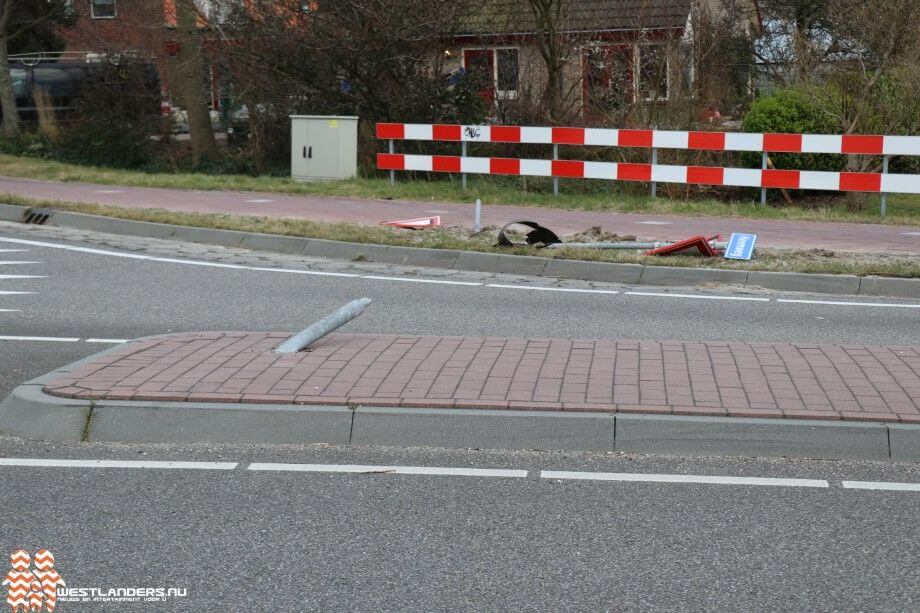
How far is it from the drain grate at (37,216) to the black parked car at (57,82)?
38.4ft

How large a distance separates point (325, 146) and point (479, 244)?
323 inches

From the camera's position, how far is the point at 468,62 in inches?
1001

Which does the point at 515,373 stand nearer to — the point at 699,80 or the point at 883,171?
the point at 883,171

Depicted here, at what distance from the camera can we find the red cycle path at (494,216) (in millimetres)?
13773

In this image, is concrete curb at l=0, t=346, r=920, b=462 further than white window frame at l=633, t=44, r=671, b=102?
No

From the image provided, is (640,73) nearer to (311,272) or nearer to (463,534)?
(311,272)

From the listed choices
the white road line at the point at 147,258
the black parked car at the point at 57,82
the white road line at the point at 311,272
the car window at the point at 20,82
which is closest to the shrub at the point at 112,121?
the black parked car at the point at 57,82

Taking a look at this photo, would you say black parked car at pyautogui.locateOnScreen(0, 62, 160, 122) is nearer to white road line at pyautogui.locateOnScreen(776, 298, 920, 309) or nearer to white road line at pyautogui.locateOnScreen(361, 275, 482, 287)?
white road line at pyautogui.locateOnScreen(361, 275, 482, 287)

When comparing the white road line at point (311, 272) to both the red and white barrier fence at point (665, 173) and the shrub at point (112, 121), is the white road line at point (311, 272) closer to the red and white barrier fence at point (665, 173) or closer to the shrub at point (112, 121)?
the red and white barrier fence at point (665, 173)

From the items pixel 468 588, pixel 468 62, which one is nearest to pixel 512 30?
pixel 468 62

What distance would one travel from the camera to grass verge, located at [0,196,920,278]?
1159cm

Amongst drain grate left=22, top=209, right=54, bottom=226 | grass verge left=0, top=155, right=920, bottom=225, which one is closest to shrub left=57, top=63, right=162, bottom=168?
grass verge left=0, top=155, right=920, bottom=225

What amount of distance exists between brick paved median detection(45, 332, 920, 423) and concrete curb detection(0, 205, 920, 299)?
3347mm

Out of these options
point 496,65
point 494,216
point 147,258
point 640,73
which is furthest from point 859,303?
point 496,65
